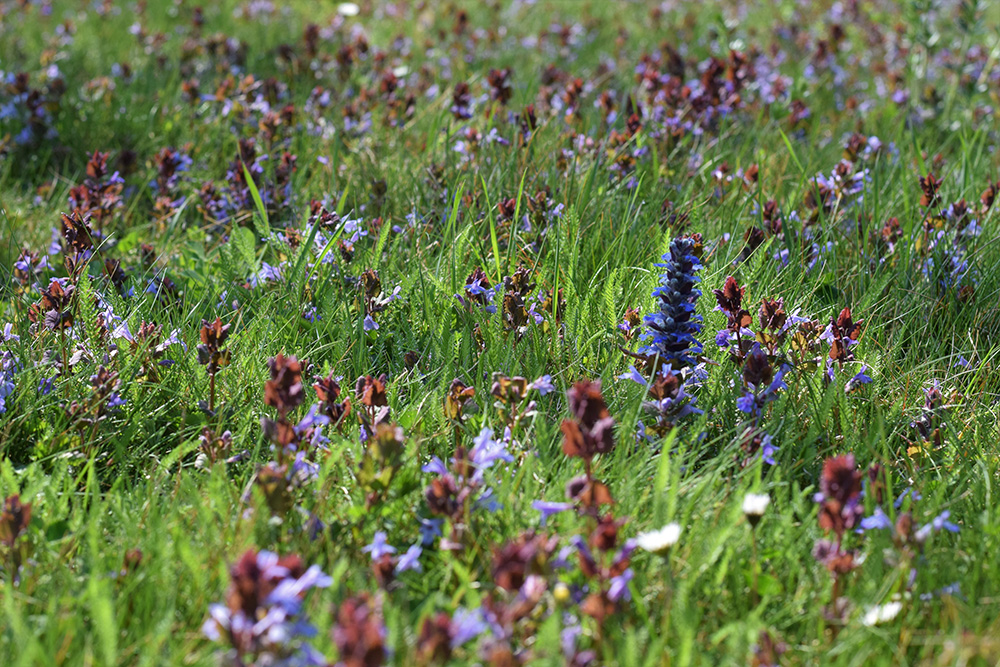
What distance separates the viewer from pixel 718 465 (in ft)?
7.82

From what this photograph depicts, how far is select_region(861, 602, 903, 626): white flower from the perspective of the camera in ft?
5.88

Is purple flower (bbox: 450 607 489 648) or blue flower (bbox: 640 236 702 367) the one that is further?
blue flower (bbox: 640 236 702 367)

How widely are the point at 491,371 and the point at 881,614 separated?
1.22m

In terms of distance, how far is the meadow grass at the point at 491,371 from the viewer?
6.17 feet

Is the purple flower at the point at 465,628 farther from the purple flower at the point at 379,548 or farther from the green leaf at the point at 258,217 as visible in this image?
the green leaf at the point at 258,217

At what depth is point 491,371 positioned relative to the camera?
8.66 ft

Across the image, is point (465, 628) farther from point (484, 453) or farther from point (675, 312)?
point (675, 312)

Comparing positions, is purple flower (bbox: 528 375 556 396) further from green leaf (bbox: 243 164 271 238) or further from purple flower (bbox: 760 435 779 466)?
green leaf (bbox: 243 164 271 238)

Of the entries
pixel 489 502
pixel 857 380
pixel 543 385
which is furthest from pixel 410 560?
pixel 857 380

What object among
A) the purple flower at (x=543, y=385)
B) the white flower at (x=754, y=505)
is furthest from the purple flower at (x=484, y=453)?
the white flower at (x=754, y=505)

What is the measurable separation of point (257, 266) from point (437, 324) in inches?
29.0

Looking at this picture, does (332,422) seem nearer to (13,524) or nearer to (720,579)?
(13,524)

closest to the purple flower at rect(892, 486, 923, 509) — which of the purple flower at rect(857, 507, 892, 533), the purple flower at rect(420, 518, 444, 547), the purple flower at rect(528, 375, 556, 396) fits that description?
the purple flower at rect(857, 507, 892, 533)

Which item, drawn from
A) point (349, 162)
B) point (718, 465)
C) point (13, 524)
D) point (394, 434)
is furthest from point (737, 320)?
point (349, 162)
